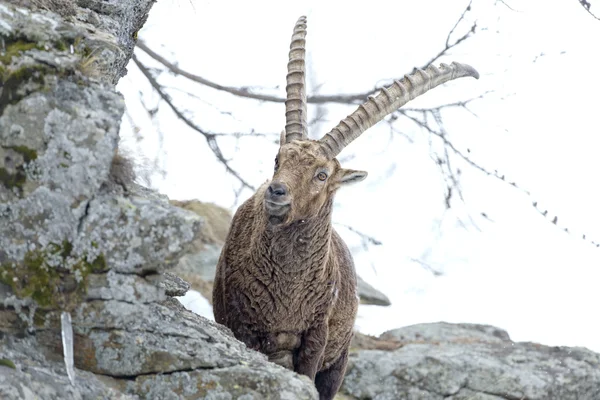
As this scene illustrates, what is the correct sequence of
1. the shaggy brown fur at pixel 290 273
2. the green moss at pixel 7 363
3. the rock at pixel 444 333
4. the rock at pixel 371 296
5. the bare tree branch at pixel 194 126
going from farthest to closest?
the rock at pixel 371 296
the rock at pixel 444 333
the bare tree branch at pixel 194 126
the shaggy brown fur at pixel 290 273
the green moss at pixel 7 363

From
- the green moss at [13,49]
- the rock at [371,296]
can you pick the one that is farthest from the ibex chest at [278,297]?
the rock at [371,296]

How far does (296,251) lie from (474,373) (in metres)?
3.72

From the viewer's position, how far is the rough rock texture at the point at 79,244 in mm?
3557

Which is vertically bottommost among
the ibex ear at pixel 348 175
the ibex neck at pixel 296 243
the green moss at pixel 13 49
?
the green moss at pixel 13 49

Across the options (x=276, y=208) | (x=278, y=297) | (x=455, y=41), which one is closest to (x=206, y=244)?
(x=455, y=41)

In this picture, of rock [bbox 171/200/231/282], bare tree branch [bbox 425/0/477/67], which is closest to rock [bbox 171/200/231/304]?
rock [bbox 171/200/231/282]

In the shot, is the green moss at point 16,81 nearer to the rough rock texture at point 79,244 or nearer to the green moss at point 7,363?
the rough rock texture at point 79,244

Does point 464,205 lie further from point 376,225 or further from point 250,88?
point 376,225

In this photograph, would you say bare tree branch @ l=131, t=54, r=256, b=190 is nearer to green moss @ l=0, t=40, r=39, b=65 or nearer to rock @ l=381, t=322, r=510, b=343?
rock @ l=381, t=322, r=510, b=343

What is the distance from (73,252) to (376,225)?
13.9 metres

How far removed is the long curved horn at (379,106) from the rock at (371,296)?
7.72 m

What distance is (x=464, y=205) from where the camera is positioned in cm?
888

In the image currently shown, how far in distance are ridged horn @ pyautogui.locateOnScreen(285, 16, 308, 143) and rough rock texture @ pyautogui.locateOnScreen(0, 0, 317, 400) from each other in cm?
282

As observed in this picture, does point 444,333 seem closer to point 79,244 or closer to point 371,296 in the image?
point 371,296
